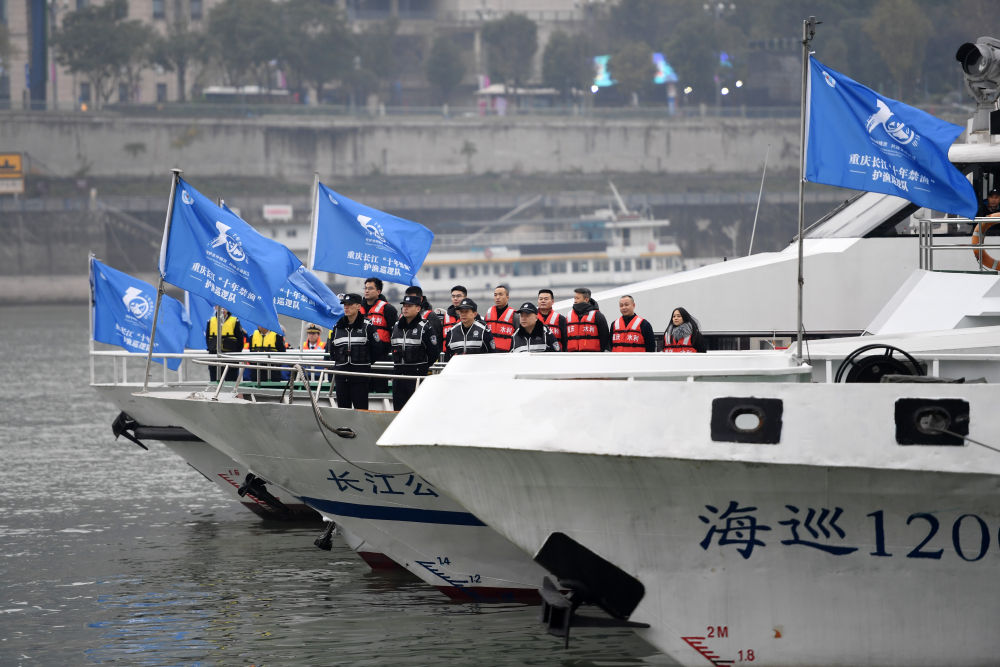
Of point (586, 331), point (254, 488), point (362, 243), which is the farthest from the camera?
point (362, 243)

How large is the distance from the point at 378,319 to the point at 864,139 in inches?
272

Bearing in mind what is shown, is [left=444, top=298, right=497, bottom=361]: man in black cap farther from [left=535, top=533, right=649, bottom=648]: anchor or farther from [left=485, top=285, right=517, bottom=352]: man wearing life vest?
[left=535, top=533, right=649, bottom=648]: anchor

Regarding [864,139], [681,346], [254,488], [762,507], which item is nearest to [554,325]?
[681,346]

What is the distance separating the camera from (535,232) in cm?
11400

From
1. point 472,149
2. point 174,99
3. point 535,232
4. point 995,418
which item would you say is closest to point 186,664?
point 995,418

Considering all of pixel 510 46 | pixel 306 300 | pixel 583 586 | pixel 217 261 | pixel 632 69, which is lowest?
pixel 583 586

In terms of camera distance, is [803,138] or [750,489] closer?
[750,489]

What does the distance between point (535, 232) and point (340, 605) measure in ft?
327

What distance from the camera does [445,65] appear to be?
134 meters

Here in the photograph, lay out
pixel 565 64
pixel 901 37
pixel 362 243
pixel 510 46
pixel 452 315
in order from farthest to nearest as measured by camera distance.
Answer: pixel 510 46 → pixel 565 64 → pixel 901 37 → pixel 362 243 → pixel 452 315

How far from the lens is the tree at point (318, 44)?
126 m

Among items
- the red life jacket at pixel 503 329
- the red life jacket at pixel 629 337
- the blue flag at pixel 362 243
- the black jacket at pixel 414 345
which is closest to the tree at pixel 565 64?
the blue flag at pixel 362 243

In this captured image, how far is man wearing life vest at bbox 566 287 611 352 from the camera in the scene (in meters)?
15.1

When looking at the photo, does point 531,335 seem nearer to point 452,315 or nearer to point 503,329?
point 503,329
